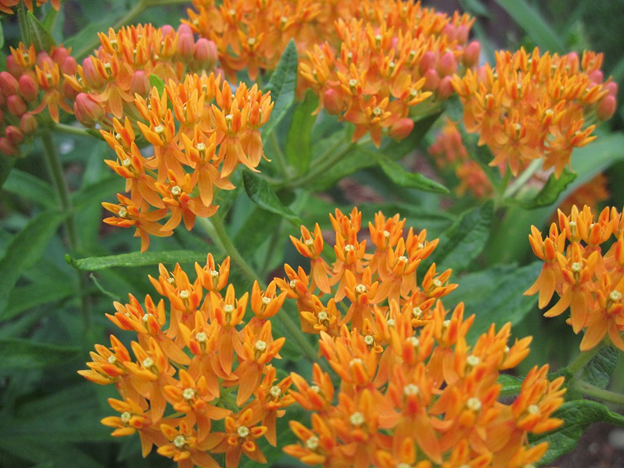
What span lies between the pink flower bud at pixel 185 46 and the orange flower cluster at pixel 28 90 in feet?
1.09

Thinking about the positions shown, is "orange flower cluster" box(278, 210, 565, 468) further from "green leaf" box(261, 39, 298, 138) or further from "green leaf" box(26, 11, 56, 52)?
"green leaf" box(26, 11, 56, 52)

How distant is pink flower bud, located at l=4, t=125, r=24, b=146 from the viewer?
5.95 feet

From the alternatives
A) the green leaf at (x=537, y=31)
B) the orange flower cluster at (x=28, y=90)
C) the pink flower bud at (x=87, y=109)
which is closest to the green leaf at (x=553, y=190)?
the pink flower bud at (x=87, y=109)

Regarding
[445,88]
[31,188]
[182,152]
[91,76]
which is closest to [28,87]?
[91,76]

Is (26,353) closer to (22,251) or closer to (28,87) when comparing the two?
(22,251)

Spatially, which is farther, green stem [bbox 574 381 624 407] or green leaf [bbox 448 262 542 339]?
green leaf [bbox 448 262 542 339]

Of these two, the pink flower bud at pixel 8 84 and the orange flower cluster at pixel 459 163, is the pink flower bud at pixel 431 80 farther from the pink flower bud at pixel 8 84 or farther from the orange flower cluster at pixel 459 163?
the orange flower cluster at pixel 459 163

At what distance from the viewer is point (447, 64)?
1.96 m

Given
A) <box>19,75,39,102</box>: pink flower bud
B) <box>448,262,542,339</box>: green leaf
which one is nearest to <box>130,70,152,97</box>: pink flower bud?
<box>19,75,39,102</box>: pink flower bud

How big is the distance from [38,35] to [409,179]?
4.06 ft

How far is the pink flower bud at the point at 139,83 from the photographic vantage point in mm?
1688

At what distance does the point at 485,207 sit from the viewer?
2010 mm

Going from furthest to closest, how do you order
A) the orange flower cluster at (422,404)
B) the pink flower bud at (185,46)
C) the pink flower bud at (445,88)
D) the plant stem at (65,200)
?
the plant stem at (65,200) < the pink flower bud at (445,88) < the pink flower bud at (185,46) < the orange flower cluster at (422,404)

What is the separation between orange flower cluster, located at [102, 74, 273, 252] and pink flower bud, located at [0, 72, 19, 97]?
503 millimetres
